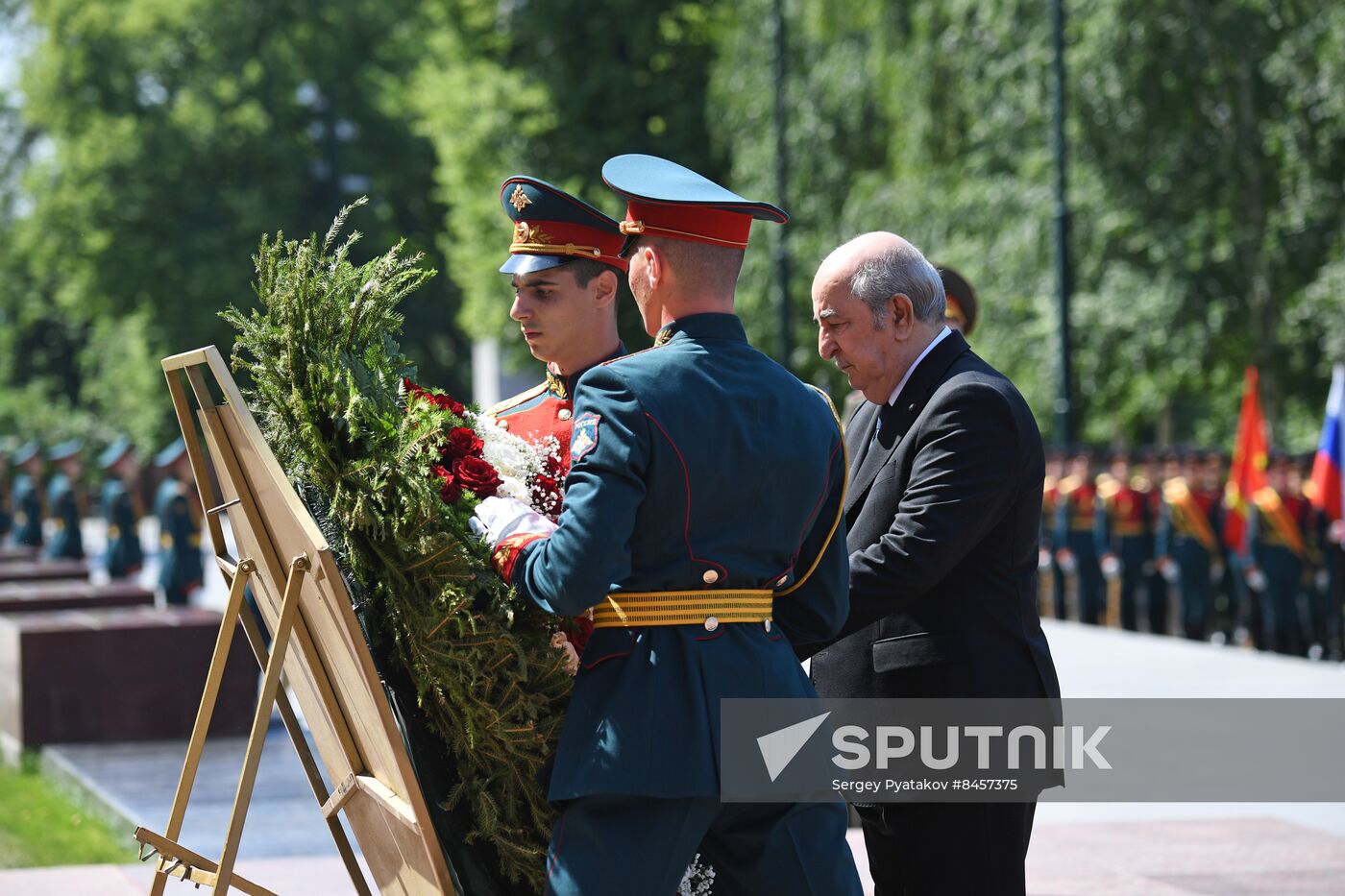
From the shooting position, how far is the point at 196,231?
38.2 m

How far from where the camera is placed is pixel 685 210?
125 inches

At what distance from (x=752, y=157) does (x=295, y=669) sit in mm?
26558

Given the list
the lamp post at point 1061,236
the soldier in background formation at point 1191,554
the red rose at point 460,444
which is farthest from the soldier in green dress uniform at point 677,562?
the lamp post at point 1061,236

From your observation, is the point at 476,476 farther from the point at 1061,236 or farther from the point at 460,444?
the point at 1061,236

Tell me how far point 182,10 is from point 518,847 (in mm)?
38793

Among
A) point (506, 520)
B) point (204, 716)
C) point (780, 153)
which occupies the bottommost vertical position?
point (204, 716)

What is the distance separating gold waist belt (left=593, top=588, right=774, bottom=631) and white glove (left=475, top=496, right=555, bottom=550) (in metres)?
0.18

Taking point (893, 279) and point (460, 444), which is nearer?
point (460, 444)

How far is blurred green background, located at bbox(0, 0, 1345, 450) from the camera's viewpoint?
73.7ft

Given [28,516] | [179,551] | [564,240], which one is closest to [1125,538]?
[179,551]

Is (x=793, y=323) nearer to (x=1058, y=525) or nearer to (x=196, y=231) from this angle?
(x=1058, y=525)

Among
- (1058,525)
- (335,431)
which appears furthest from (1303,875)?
(1058,525)

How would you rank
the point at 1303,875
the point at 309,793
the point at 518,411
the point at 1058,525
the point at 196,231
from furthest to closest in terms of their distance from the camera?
the point at 196,231
the point at 1058,525
the point at 309,793
the point at 1303,875
the point at 518,411

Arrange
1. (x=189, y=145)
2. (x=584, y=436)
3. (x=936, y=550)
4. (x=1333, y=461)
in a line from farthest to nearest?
(x=189, y=145), (x=1333, y=461), (x=936, y=550), (x=584, y=436)
